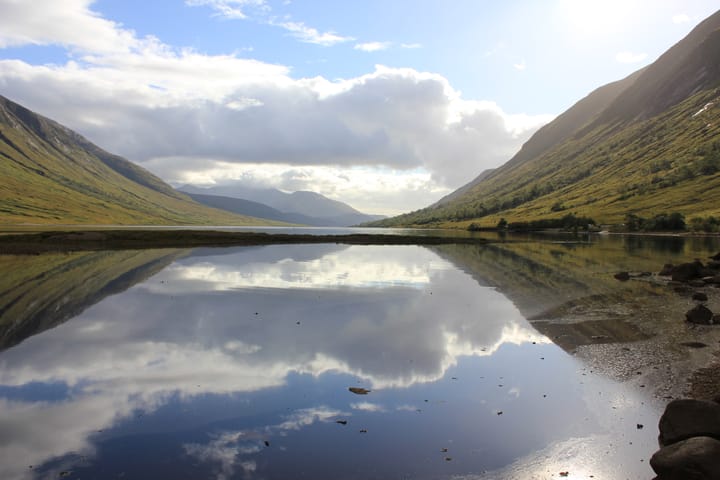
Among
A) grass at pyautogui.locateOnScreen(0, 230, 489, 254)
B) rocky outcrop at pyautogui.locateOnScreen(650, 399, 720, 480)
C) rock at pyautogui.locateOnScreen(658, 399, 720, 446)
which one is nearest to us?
rocky outcrop at pyautogui.locateOnScreen(650, 399, 720, 480)

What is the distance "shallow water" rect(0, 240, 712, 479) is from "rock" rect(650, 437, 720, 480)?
1.08 meters

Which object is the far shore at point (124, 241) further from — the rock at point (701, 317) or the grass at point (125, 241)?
the rock at point (701, 317)

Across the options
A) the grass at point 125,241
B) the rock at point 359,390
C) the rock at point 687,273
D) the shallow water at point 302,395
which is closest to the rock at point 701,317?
the shallow water at point 302,395

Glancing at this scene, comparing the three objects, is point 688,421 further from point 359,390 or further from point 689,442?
point 359,390

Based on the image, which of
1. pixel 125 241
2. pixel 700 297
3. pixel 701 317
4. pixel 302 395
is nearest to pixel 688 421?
pixel 302 395

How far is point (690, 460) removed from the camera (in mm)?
12852

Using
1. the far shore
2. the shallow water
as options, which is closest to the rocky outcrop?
the shallow water

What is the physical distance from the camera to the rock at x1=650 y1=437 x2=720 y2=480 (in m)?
12.4

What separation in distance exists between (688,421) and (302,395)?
13.9m

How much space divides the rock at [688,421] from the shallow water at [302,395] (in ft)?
3.33

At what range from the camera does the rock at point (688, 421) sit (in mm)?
14475

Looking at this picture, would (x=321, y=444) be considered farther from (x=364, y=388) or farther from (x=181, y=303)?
(x=181, y=303)

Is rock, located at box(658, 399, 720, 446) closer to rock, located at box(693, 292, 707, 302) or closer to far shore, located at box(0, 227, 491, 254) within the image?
rock, located at box(693, 292, 707, 302)

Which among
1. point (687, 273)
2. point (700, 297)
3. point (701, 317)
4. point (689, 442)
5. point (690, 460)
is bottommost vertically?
point (690, 460)
